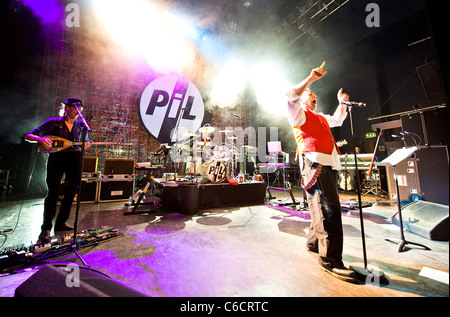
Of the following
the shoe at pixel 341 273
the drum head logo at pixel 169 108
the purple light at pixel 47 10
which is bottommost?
the shoe at pixel 341 273

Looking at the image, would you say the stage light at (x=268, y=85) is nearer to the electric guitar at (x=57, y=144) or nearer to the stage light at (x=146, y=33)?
the stage light at (x=146, y=33)

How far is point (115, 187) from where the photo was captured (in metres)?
5.21

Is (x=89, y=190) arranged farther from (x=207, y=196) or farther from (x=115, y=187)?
(x=207, y=196)

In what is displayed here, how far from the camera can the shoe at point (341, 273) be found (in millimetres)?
1441

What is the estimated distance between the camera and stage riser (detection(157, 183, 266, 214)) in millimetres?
3787

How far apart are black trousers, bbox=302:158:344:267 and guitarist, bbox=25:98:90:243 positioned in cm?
317

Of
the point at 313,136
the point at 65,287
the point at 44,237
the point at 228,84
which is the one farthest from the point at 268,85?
the point at 65,287

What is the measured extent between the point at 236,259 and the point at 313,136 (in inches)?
63.2

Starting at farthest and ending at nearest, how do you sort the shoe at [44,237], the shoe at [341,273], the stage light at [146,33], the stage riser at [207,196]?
the stage light at [146,33] → the stage riser at [207,196] → the shoe at [44,237] → the shoe at [341,273]

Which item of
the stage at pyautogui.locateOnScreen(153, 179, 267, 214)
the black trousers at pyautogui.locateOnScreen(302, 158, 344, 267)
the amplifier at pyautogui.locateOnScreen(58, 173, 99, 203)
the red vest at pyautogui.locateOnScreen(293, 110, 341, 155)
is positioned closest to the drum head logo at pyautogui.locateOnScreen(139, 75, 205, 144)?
the amplifier at pyautogui.locateOnScreen(58, 173, 99, 203)

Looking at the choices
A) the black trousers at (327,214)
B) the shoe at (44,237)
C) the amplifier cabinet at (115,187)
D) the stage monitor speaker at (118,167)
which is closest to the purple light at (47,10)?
the stage monitor speaker at (118,167)

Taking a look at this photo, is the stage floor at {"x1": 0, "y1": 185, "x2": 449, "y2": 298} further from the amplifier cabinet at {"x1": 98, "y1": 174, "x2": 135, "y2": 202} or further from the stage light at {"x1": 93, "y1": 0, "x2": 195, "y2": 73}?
the stage light at {"x1": 93, "y1": 0, "x2": 195, "y2": 73}

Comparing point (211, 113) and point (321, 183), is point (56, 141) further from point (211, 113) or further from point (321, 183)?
point (211, 113)

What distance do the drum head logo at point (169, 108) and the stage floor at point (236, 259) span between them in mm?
5463
